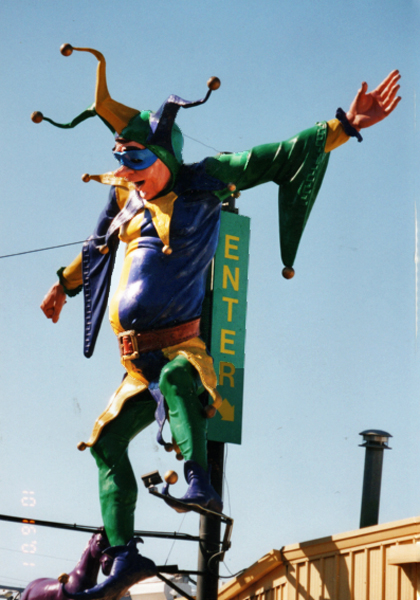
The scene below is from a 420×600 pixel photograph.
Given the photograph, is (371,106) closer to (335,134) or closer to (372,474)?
(335,134)

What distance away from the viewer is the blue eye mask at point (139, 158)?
7320 mm

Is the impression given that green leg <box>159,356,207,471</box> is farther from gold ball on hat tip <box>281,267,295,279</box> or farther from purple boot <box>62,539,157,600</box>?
gold ball on hat tip <box>281,267,295,279</box>

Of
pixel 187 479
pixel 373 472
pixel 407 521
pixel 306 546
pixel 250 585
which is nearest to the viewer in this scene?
pixel 187 479

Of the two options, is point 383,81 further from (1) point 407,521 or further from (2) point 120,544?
(2) point 120,544

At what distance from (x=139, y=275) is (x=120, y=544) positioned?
1.82 m

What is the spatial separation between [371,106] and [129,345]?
7.65ft

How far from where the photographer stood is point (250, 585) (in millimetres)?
8773

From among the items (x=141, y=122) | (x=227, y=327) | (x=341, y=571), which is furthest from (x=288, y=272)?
(x=227, y=327)

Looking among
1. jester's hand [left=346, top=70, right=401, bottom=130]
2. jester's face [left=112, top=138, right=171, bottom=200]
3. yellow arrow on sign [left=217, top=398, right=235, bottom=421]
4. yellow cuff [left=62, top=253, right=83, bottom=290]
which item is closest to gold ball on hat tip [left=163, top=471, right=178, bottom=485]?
jester's face [left=112, top=138, right=171, bottom=200]

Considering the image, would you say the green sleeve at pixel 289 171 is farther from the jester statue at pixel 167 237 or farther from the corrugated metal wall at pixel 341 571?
the corrugated metal wall at pixel 341 571

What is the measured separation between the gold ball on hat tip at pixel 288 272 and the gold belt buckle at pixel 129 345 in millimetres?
1111

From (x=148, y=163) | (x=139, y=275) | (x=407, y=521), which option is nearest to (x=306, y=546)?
(x=407, y=521)

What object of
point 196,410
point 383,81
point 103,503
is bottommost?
point 103,503

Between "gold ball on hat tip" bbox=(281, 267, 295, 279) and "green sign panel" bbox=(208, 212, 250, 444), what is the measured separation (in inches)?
90.0
